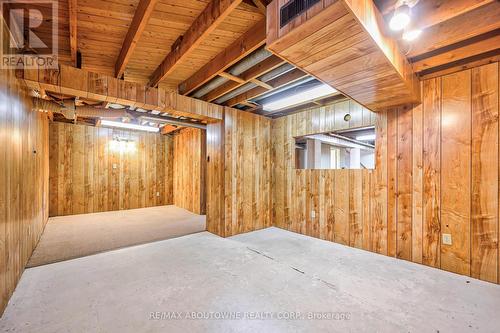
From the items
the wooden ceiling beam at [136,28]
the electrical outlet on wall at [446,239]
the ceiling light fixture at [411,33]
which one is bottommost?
the electrical outlet on wall at [446,239]

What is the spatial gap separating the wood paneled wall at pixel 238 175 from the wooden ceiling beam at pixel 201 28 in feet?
4.86

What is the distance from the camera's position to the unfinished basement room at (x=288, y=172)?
1630 mm

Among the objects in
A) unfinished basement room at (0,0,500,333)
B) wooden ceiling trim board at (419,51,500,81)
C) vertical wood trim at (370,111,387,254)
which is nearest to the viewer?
unfinished basement room at (0,0,500,333)

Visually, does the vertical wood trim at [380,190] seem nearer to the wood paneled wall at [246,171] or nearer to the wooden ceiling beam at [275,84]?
the wooden ceiling beam at [275,84]

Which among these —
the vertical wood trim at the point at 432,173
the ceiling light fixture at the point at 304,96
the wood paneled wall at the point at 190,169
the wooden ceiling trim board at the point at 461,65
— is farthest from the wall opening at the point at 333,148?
the wood paneled wall at the point at 190,169

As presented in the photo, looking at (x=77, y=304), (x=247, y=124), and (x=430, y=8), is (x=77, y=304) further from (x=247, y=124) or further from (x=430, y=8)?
(x=430, y=8)

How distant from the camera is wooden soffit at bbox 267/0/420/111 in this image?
1.22 meters

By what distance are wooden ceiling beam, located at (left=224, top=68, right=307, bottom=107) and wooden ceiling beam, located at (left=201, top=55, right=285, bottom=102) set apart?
0.34 m

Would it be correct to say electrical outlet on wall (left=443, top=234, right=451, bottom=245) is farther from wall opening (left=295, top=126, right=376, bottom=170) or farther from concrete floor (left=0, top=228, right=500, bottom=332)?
wall opening (left=295, top=126, right=376, bottom=170)

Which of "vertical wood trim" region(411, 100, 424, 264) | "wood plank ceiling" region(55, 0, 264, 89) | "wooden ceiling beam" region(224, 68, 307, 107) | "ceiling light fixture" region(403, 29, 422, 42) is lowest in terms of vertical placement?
"vertical wood trim" region(411, 100, 424, 264)

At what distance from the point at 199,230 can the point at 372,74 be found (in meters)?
3.71

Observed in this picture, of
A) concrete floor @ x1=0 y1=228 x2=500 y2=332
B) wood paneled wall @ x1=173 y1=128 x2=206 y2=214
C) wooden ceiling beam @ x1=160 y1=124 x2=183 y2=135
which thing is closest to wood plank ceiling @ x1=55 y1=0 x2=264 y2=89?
concrete floor @ x1=0 y1=228 x2=500 y2=332

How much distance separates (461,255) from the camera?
2373mm

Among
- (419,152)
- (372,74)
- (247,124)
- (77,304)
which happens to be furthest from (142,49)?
(419,152)
